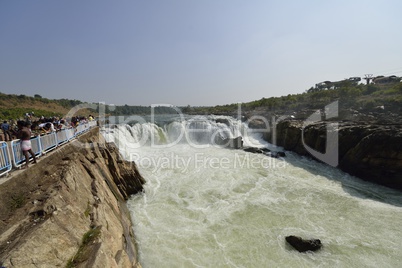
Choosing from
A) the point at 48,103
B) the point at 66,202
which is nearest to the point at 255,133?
the point at 66,202

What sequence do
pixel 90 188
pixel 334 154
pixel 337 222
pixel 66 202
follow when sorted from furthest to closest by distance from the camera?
pixel 334 154, pixel 337 222, pixel 90 188, pixel 66 202

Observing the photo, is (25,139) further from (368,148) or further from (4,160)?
(368,148)

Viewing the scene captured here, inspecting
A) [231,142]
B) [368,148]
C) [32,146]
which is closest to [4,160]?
[32,146]

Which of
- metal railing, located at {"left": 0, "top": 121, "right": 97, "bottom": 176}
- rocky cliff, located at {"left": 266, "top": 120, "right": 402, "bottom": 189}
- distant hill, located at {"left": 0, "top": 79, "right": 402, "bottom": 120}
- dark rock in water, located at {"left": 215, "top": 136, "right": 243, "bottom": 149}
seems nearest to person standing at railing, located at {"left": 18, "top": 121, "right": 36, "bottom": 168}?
metal railing, located at {"left": 0, "top": 121, "right": 97, "bottom": 176}

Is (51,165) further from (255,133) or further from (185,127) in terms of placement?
(255,133)

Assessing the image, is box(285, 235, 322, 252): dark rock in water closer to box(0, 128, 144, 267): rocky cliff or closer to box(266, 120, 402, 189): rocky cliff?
box(0, 128, 144, 267): rocky cliff

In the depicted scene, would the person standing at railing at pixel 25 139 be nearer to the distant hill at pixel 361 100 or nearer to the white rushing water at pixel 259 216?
the white rushing water at pixel 259 216
